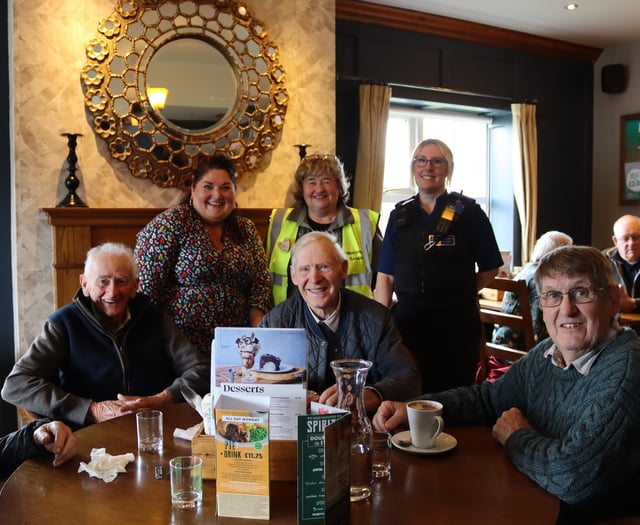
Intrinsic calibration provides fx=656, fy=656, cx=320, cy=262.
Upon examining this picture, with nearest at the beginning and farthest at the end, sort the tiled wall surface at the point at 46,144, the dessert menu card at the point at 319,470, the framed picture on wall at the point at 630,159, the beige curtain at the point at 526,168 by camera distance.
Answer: the dessert menu card at the point at 319,470 < the tiled wall surface at the point at 46,144 < the beige curtain at the point at 526,168 < the framed picture on wall at the point at 630,159

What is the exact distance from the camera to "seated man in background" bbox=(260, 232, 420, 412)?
199 centimetres

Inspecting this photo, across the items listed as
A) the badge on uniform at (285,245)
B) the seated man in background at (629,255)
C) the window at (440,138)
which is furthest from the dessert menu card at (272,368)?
the window at (440,138)

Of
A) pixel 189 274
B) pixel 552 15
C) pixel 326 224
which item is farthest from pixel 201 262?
pixel 552 15

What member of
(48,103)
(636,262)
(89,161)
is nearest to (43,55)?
(48,103)

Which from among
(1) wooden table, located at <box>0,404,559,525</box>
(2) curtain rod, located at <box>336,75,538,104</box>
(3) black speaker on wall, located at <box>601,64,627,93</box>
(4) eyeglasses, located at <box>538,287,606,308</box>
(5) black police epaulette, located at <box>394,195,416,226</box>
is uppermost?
(3) black speaker on wall, located at <box>601,64,627,93</box>

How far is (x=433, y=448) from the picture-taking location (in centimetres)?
150

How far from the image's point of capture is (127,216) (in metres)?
3.47

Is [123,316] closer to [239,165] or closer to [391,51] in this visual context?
[239,165]

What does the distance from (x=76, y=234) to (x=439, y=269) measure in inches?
72.5

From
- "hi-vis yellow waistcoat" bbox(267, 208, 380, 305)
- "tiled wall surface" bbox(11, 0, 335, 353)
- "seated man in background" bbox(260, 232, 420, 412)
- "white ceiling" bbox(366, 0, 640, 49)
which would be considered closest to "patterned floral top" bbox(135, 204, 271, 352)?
"hi-vis yellow waistcoat" bbox(267, 208, 380, 305)

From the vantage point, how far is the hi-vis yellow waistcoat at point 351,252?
3.04 meters

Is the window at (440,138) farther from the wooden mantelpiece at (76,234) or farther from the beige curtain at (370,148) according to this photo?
the wooden mantelpiece at (76,234)

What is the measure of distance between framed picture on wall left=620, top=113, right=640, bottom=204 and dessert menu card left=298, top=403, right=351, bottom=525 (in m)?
6.19

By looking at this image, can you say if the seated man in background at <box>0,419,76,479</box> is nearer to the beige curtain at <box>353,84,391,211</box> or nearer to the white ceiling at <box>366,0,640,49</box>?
the beige curtain at <box>353,84,391,211</box>
